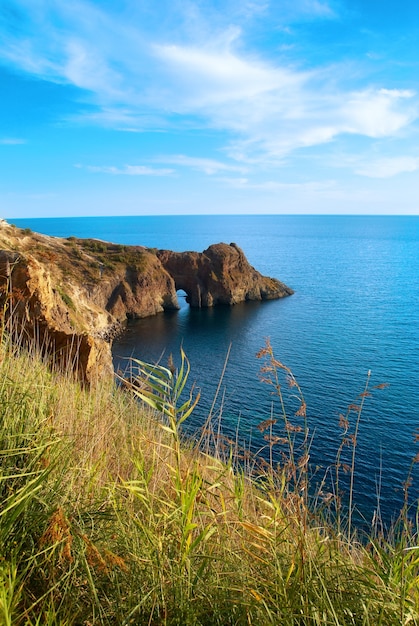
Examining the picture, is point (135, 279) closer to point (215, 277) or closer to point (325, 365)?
point (215, 277)

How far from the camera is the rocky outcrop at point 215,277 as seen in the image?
233ft

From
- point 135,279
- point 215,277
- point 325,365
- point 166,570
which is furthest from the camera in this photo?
point 215,277

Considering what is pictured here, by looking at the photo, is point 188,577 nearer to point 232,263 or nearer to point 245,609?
point 245,609

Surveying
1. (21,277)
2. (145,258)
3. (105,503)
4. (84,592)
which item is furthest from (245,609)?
(145,258)

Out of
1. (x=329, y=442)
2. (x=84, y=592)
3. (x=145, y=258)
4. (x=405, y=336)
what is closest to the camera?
(x=84, y=592)

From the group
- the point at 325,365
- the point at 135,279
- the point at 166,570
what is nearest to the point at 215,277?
the point at 135,279

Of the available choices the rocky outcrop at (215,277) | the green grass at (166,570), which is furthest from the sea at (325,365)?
the rocky outcrop at (215,277)

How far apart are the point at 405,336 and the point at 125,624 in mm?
50189

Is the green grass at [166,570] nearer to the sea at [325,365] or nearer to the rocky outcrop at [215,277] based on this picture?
the sea at [325,365]

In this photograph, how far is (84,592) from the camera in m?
2.58

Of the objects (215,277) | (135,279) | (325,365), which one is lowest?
(325,365)

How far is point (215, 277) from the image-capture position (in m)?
71.6

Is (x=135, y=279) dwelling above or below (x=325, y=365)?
above

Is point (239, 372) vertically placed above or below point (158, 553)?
below
